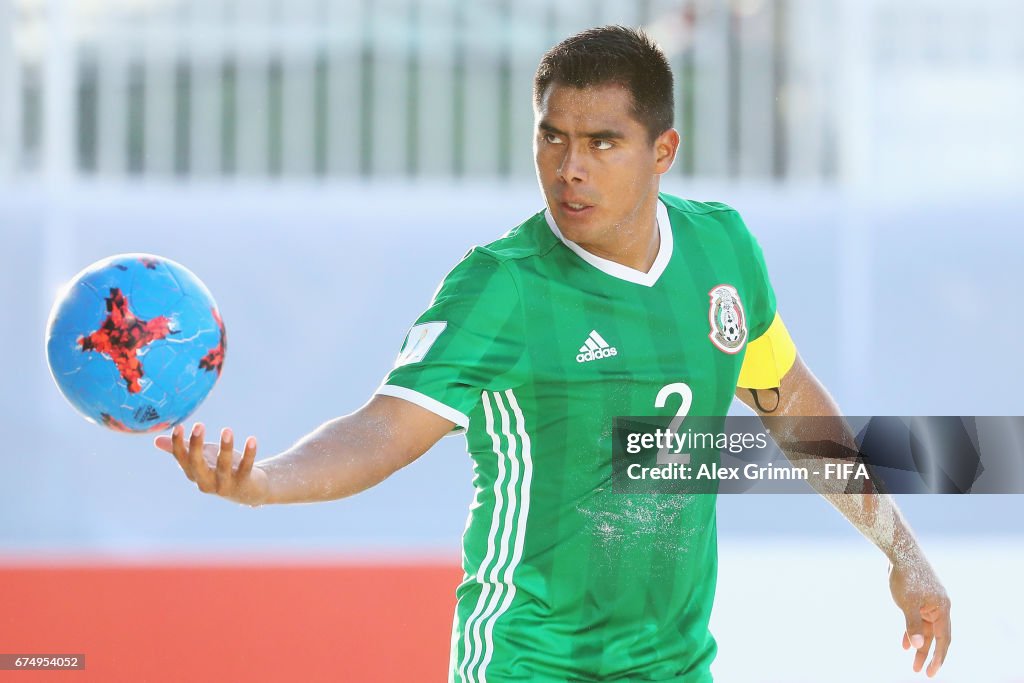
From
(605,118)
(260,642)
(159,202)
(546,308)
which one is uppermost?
(159,202)

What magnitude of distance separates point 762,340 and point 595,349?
56cm

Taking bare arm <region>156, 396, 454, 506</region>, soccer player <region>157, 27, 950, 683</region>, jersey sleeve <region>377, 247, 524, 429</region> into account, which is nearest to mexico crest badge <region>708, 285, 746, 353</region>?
soccer player <region>157, 27, 950, 683</region>

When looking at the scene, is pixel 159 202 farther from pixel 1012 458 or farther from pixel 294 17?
pixel 1012 458

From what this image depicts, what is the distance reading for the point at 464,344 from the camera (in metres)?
2.69

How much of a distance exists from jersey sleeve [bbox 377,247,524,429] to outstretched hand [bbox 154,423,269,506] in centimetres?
42

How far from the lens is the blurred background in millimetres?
8508

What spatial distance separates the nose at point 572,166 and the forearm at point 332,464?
0.61m

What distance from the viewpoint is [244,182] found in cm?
889

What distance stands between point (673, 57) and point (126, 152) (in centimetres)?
344

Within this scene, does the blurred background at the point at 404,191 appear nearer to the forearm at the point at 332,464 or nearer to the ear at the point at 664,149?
the ear at the point at 664,149

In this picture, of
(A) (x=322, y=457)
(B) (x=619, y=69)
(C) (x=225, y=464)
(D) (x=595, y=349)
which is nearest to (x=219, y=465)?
(C) (x=225, y=464)

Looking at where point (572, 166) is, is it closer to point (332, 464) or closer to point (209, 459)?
point (332, 464)

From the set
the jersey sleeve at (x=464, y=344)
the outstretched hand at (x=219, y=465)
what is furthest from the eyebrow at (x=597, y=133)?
the outstretched hand at (x=219, y=465)

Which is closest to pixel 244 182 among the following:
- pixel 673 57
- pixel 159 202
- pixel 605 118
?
pixel 159 202
